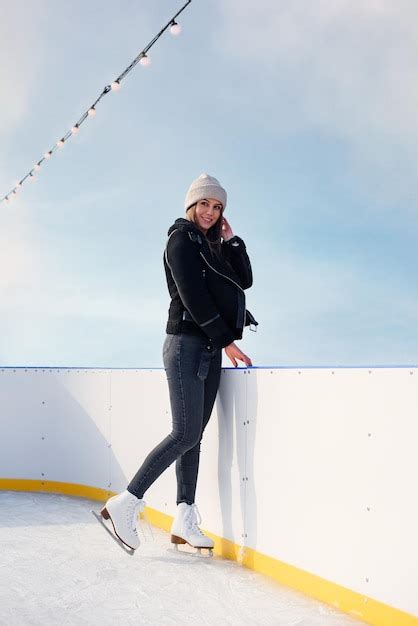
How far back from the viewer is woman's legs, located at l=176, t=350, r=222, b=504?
2.47 meters

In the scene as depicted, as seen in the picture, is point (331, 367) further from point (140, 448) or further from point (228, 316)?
point (140, 448)

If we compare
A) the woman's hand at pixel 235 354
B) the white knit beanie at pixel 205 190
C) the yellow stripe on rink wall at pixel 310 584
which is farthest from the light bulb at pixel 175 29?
the yellow stripe on rink wall at pixel 310 584

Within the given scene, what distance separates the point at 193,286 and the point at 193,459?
2.23ft

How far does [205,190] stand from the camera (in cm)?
239

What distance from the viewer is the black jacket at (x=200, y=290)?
7.47 feet

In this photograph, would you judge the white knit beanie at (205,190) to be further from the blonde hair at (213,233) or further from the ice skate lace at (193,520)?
the ice skate lace at (193,520)

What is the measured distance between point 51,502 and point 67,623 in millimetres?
1851

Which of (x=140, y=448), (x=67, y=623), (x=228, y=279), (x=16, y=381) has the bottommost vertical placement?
(x=67, y=623)

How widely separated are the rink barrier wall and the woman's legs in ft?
0.30

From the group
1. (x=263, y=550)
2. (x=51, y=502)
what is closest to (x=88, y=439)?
(x=51, y=502)

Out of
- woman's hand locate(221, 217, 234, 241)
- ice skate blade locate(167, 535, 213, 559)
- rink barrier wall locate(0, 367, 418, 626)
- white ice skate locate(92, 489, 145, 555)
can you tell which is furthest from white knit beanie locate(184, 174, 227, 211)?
ice skate blade locate(167, 535, 213, 559)

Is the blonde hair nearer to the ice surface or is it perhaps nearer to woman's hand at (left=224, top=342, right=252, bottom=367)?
woman's hand at (left=224, top=342, right=252, bottom=367)

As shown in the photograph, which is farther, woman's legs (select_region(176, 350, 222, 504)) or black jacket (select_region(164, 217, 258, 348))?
woman's legs (select_region(176, 350, 222, 504))

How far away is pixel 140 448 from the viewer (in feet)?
10.8
